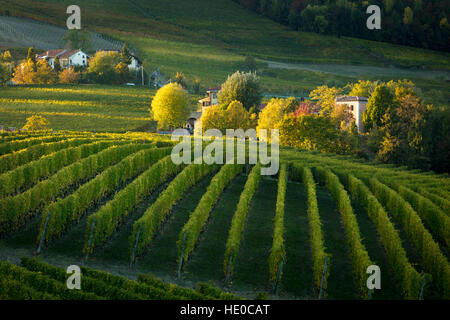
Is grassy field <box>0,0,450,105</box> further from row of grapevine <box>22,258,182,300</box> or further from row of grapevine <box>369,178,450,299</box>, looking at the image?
row of grapevine <box>22,258,182,300</box>

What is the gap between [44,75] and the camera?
406 feet

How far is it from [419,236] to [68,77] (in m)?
111

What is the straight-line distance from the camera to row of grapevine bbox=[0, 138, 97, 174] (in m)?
37.4

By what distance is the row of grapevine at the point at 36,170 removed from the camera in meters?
32.2

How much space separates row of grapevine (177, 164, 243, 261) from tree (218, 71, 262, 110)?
55929mm

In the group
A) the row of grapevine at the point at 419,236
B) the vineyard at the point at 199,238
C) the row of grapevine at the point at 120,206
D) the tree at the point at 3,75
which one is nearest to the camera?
the vineyard at the point at 199,238

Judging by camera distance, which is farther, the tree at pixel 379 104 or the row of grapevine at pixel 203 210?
the tree at pixel 379 104

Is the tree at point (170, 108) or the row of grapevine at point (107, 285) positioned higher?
the tree at point (170, 108)

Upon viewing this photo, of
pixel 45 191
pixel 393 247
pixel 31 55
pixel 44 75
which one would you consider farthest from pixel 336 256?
pixel 31 55

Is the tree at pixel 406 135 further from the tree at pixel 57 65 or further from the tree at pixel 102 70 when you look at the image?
the tree at pixel 57 65

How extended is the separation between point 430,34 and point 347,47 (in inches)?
1172

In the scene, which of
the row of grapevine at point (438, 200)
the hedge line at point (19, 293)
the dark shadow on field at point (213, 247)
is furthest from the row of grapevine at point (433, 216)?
the hedge line at point (19, 293)

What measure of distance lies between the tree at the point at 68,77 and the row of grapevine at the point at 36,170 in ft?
286
